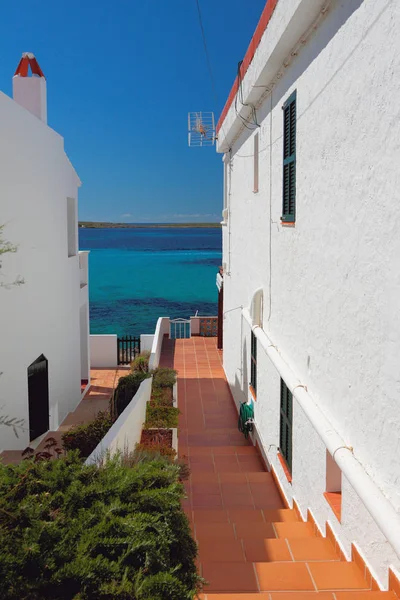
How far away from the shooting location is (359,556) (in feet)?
15.9

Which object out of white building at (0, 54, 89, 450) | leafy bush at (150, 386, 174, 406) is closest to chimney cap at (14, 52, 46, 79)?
white building at (0, 54, 89, 450)

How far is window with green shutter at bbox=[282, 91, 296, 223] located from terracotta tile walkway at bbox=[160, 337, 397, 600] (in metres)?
3.69

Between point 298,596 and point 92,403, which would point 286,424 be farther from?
point 92,403

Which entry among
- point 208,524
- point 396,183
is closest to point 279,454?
point 208,524

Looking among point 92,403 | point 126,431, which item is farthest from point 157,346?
point 126,431

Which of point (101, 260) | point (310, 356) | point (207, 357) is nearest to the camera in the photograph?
point (310, 356)

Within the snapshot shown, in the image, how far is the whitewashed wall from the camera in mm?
10477

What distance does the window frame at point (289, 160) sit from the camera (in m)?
6.98

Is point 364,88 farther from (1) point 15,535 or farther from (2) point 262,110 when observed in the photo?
(2) point 262,110

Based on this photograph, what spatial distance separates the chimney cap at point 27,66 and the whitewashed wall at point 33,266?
1.77 m

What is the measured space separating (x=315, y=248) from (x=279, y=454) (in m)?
3.63

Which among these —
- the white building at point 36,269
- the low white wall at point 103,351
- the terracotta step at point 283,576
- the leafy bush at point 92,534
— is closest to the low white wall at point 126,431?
the leafy bush at point 92,534

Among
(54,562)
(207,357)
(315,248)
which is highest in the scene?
(315,248)

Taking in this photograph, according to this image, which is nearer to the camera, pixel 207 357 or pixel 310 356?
pixel 310 356
